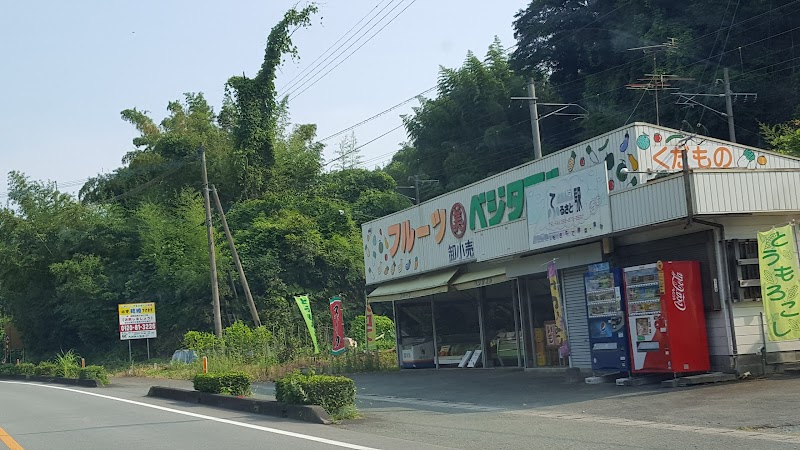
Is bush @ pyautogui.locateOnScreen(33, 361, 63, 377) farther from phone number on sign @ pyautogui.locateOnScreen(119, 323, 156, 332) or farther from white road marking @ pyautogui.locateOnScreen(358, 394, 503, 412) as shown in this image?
white road marking @ pyautogui.locateOnScreen(358, 394, 503, 412)

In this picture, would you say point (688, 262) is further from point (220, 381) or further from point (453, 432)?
point (220, 381)

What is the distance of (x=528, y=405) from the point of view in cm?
1522

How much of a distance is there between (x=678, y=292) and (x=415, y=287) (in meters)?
11.4

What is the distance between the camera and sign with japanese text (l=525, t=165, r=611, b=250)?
689 inches

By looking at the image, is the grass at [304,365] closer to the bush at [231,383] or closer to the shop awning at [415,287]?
the shop awning at [415,287]

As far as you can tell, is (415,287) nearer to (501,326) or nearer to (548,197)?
(501,326)

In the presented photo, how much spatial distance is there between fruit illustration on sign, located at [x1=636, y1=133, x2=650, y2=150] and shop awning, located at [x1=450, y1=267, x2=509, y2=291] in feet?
19.4

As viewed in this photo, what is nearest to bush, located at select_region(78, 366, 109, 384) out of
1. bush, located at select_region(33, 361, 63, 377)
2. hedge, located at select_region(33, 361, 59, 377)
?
hedge, located at select_region(33, 361, 59, 377)

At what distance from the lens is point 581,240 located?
1819cm

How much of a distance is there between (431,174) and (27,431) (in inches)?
1689

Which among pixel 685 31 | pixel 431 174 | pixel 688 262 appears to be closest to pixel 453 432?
pixel 688 262

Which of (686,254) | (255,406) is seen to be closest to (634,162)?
(686,254)

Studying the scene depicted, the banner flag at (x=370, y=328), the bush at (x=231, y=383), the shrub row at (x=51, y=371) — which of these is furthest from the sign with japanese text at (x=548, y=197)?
the shrub row at (x=51, y=371)

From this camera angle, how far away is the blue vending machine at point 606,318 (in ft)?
55.0
